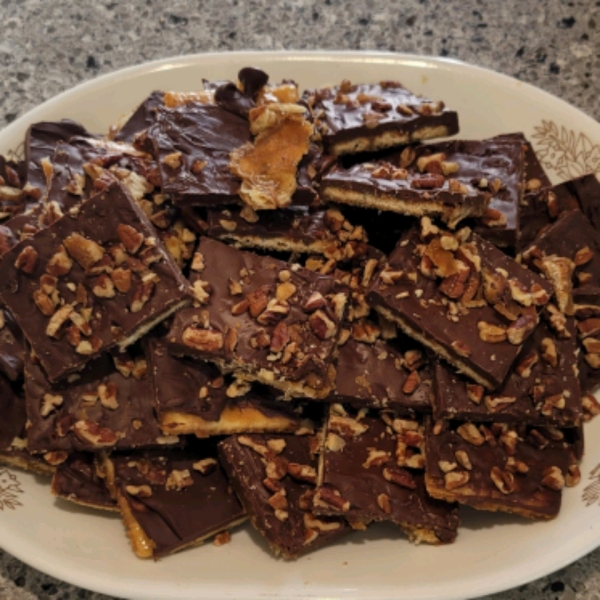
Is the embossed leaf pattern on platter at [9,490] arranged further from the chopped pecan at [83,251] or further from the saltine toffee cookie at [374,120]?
the saltine toffee cookie at [374,120]

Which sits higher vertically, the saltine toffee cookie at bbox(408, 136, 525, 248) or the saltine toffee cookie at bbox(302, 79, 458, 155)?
the saltine toffee cookie at bbox(302, 79, 458, 155)

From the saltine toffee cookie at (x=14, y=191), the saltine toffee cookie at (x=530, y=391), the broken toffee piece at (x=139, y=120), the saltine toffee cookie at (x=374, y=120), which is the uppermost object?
the saltine toffee cookie at (x=374, y=120)

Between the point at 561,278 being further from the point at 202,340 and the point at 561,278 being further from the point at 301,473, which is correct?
the point at 202,340

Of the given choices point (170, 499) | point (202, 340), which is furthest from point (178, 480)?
point (202, 340)

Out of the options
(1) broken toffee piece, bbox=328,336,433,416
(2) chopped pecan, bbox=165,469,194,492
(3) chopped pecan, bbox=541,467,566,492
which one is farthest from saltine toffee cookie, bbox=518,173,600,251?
(2) chopped pecan, bbox=165,469,194,492

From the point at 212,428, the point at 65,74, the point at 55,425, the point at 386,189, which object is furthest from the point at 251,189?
the point at 65,74

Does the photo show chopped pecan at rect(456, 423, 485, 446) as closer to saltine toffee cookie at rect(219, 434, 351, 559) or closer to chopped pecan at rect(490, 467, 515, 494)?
chopped pecan at rect(490, 467, 515, 494)

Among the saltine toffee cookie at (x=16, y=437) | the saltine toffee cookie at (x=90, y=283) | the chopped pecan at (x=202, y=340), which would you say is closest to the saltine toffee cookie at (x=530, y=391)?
the chopped pecan at (x=202, y=340)
